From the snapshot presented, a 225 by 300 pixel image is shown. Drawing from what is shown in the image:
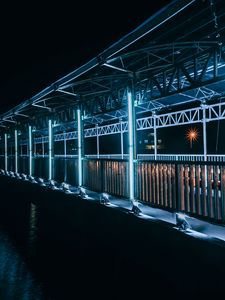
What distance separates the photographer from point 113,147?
3303 cm

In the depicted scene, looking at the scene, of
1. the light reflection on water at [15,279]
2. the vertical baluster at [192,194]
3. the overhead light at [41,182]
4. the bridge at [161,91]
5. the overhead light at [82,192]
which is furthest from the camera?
the overhead light at [41,182]

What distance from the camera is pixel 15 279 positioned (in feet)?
12.9

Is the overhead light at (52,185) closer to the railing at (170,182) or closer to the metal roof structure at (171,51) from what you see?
the railing at (170,182)

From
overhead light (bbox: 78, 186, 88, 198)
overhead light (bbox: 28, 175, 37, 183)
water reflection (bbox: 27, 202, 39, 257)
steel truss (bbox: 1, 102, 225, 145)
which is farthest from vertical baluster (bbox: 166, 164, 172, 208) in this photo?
overhead light (bbox: 28, 175, 37, 183)

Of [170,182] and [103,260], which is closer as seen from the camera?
[103,260]

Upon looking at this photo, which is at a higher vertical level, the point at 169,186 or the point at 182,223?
the point at 169,186

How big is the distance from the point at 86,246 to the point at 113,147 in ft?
91.0

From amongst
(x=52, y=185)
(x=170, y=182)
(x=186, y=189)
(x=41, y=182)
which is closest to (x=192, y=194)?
(x=186, y=189)

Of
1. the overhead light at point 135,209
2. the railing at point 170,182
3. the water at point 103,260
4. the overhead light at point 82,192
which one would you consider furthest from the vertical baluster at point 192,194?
the overhead light at point 82,192

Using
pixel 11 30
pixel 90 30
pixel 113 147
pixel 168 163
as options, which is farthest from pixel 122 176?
pixel 113 147

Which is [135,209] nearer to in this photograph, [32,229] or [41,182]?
[32,229]

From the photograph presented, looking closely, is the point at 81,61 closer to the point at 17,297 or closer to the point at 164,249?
the point at 164,249

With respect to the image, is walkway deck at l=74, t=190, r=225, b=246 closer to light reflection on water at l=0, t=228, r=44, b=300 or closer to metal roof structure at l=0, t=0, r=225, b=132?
light reflection on water at l=0, t=228, r=44, b=300

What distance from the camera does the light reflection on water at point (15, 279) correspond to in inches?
137
